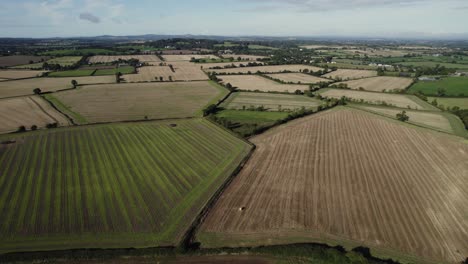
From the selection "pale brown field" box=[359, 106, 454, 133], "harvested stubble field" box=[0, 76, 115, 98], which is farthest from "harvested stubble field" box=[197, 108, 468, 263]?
"harvested stubble field" box=[0, 76, 115, 98]

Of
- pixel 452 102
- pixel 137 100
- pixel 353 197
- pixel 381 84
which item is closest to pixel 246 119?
pixel 137 100

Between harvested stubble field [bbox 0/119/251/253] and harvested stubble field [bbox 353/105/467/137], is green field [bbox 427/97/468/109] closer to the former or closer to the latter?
harvested stubble field [bbox 353/105/467/137]

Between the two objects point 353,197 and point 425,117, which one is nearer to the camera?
point 353,197

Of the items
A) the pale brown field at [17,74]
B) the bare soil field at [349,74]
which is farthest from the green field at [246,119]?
the pale brown field at [17,74]

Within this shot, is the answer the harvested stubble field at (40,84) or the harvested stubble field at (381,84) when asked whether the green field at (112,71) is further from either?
the harvested stubble field at (381,84)

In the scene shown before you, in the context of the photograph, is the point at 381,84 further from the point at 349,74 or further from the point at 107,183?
the point at 107,183

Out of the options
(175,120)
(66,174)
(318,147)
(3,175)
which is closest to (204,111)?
(175,120)
